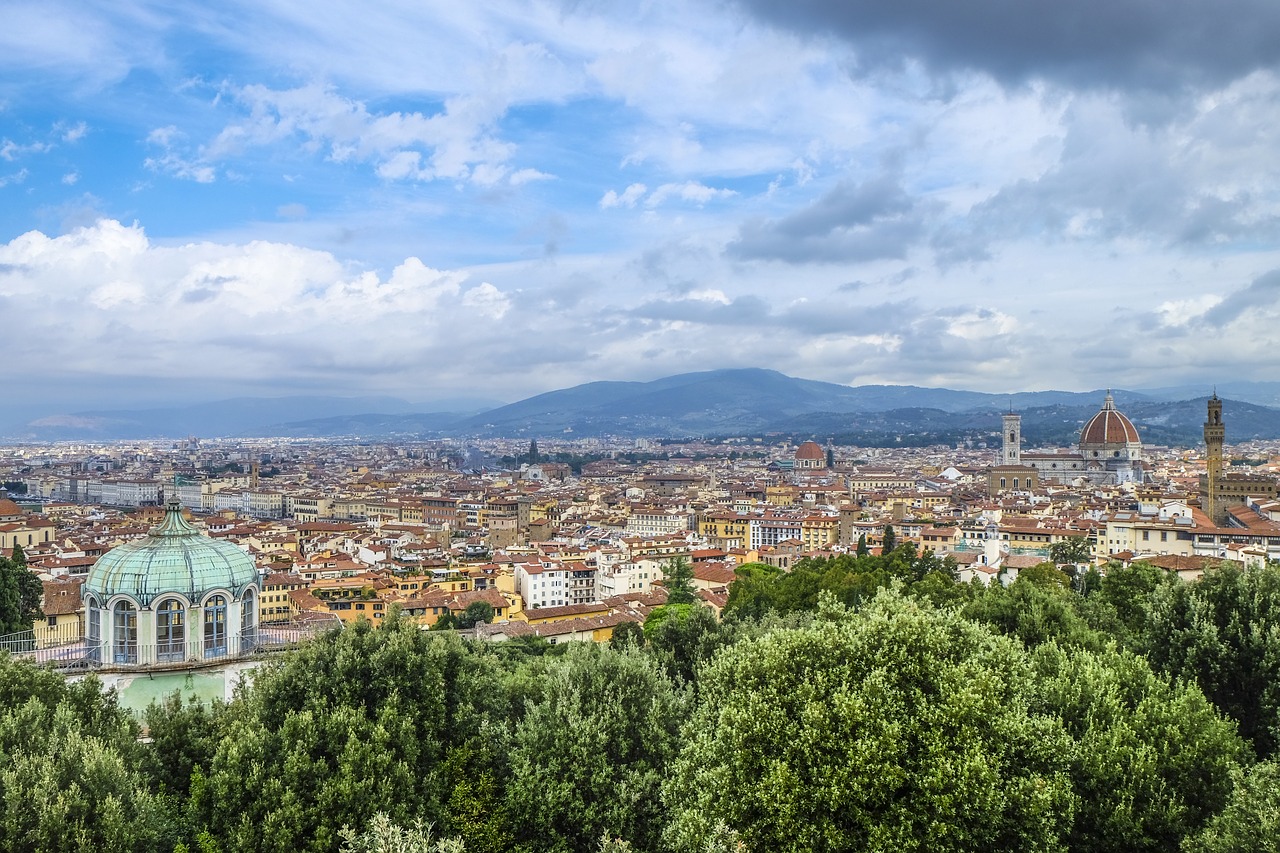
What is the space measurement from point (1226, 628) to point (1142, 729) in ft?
18.3

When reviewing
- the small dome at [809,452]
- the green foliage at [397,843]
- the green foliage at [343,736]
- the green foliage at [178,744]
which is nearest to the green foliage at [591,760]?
the green foliage at [343,736]

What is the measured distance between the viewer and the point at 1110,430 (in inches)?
5157

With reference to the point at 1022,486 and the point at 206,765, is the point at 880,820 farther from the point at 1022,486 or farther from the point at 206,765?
the point at 1022,486

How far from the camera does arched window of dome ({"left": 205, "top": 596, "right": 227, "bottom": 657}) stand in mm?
18344

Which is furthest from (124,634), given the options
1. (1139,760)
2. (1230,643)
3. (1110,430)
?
(1110,430)

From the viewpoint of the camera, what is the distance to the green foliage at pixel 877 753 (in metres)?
10.2

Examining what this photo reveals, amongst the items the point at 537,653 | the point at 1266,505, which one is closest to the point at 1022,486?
the point at 1266,505

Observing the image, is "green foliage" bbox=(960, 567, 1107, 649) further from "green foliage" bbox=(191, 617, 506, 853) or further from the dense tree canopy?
"green foliage" bbox=(191, 617, 506, 853)

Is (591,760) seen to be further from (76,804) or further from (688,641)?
(688,641)

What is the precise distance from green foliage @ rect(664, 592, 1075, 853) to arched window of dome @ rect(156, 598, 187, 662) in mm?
10945

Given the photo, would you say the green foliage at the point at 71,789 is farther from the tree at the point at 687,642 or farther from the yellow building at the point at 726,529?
the yellow building at the point at 726,529

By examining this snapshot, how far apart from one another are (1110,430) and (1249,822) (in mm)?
134978

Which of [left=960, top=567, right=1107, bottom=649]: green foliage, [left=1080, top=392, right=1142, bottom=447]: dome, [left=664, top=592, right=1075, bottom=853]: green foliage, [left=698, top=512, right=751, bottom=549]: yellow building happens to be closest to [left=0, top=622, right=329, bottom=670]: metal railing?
[left=664, top=592, right=1075, bottom=853]: green foliage

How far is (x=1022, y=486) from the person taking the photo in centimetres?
12562
